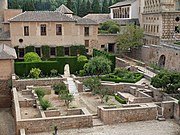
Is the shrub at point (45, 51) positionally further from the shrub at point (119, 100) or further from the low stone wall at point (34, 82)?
the shrub at point (119, 100)

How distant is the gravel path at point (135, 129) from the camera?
53.9 ft

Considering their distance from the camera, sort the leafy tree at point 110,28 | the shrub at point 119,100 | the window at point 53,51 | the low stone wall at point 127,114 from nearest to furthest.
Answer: the low stone wall at point 127,114, the shrub at point 119,100, the window at point 53,51, the leafy tree at point 110,28

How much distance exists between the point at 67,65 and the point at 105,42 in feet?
34.8


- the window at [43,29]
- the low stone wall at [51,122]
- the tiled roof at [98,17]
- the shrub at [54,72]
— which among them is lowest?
the low stone wall at [51,122]

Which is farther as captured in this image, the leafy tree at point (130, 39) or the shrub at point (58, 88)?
the leafy tree at point (130, 39)

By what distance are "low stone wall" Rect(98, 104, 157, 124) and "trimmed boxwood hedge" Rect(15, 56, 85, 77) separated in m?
11.1

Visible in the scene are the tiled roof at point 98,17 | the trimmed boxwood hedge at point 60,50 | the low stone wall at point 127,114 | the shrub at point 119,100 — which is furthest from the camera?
the tiled roof at point 98,17

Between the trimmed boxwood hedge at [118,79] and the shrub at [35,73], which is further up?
the shrub at [35,73]

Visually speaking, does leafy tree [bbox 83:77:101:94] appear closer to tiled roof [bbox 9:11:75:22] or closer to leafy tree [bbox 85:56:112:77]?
leafy tree [bbox 85:56:112:77]

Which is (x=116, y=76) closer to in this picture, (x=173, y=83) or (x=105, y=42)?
(x=173, y=83)

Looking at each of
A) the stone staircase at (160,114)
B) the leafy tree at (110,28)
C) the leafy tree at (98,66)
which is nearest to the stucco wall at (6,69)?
the leafy tree at (98,66)

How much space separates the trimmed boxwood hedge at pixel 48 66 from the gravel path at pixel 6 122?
15.0ft

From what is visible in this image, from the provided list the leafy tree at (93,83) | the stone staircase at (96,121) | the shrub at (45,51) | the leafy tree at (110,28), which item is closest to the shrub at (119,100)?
the leafy tree at (93,83)

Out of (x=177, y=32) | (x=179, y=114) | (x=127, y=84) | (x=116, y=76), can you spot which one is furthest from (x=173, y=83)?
(x=177, y=32)
